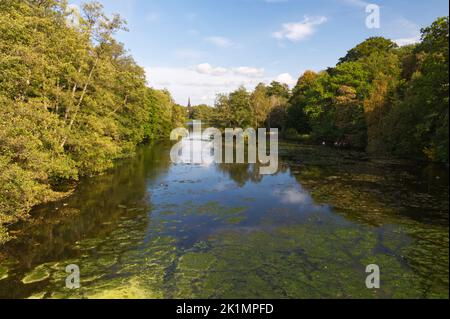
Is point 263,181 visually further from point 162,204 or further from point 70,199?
point 70,199

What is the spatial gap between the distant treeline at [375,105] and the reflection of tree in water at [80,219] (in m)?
15.6

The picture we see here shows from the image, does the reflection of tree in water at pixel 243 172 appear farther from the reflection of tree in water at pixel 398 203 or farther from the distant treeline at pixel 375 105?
the distant treeline at pixel 375 105

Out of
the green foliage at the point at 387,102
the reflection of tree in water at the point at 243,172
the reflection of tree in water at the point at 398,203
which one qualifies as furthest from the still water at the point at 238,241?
the green foliage at the point at 387,102

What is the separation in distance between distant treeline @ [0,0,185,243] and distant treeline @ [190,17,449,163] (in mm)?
18392

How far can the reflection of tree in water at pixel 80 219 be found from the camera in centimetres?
1321

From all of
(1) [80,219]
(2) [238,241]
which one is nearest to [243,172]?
(1) [80,219]

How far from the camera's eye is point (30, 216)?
17312mm

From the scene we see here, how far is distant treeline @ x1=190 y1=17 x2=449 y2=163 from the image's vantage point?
25.7 m

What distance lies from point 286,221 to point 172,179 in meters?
13.7

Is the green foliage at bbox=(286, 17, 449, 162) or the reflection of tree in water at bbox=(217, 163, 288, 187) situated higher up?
the green foliage at bbox=(286, 17, 449, 162)

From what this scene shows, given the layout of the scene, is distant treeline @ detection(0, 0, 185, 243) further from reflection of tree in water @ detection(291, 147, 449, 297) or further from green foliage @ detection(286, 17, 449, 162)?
green foliage @ detection(286, 17, 449, 162)

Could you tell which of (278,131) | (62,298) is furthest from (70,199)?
(278,131)

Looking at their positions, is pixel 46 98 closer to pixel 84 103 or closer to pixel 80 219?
pixel 84 103

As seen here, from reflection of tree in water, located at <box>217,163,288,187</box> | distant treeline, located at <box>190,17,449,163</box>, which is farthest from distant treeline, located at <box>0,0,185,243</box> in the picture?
distant treeline, located at <box>190,17,449,163</box>
